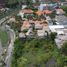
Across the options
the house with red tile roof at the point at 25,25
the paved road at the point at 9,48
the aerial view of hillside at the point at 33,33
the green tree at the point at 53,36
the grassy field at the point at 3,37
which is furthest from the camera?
the house with red tile roof at the point at 25,25

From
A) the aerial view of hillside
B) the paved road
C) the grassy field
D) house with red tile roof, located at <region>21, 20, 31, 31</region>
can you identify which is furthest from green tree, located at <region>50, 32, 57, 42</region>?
house with red tile roof, located at <region>21, 20, 31, 31</region>

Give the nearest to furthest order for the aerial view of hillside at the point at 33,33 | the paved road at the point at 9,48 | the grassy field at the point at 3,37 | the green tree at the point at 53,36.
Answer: the aerial view of hillside at the point at 33,33 → the paved road at the point at 9,48 → the green tree at the point at 53,36 → the grassy field at the point at 3,37

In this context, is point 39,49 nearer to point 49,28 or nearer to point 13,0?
point 49,28

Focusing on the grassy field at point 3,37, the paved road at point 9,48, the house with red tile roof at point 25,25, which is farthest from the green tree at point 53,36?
the house with red tile roof at point 25,25

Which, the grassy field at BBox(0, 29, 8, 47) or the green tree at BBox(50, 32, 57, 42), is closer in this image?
the green tree at BBox(50, 32, 57, 42)

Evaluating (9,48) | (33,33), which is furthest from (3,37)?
(9,48)

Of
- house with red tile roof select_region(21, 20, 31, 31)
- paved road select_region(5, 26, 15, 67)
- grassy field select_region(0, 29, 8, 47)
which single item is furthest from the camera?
house with red tile roof select_region(21, 20, 31, 31)

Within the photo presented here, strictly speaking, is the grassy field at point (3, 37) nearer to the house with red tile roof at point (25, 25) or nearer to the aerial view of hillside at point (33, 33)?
the aerial view of hillside at point (33, 33)

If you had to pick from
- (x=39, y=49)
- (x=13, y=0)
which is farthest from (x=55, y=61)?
(x=13, y=0)

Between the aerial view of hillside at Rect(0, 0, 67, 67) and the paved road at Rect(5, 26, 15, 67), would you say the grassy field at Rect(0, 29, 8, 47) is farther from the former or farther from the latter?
the paved road at Rect(5, 26, 15, 67)

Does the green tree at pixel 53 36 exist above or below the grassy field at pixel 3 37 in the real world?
above

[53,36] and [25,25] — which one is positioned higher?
[53,36]

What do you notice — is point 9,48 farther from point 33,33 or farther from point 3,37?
point 3,37
